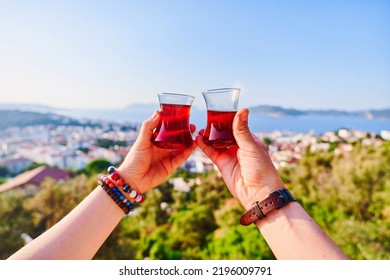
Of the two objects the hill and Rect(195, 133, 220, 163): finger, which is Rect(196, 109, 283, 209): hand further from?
the hill

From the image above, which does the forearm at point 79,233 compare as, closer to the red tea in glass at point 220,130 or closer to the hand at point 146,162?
the hand at point 146,162

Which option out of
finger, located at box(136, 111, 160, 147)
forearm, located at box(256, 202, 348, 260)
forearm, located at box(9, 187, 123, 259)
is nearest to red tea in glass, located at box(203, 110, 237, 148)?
finger, located at box(136, 111, 160, 147)

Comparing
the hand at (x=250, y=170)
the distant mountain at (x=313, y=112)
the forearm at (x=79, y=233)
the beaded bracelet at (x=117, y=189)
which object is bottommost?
the distant mountain at (x=313, y=112)

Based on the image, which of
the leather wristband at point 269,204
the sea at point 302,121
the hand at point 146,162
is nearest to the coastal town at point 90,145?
the sea at point 302,121

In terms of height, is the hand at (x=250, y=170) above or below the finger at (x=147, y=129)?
below

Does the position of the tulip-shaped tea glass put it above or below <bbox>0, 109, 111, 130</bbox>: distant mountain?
above
